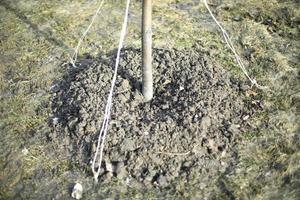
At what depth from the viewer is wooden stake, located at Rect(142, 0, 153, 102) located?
2.74 meters

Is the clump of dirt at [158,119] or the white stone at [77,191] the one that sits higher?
the clump of dirt at [158,119]

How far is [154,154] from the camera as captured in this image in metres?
2.89

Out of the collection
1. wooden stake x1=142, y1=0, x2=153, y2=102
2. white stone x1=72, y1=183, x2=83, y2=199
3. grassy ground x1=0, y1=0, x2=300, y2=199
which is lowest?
white stone x1=72, y1=183, x2=83, y2=199

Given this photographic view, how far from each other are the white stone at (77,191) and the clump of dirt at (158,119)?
0.21 m

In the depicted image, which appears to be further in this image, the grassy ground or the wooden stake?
the grassy ground

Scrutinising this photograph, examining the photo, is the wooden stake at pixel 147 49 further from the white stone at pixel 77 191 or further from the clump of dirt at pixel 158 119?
the white stone at pixel 77 191

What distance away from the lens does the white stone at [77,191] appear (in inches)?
109

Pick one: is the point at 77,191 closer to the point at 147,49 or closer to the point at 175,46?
the point at 147,49

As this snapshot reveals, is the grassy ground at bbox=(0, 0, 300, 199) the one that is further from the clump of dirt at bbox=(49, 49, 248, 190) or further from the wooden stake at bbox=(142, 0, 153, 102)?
the wooden stake at bbox=(142, 0, 153, 102)

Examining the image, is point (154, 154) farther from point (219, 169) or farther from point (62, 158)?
point (62, 158)

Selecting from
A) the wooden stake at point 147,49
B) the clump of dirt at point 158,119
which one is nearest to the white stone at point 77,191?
the clump of dirt at point 158,119

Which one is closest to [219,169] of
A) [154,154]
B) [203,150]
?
[203,150]

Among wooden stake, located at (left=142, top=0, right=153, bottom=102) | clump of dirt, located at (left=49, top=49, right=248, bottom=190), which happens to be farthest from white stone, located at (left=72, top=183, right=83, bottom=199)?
wooden stake, located at (left=142, top=0, right=153, bottom=102)

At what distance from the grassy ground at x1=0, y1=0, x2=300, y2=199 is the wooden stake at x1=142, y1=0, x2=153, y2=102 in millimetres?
847
